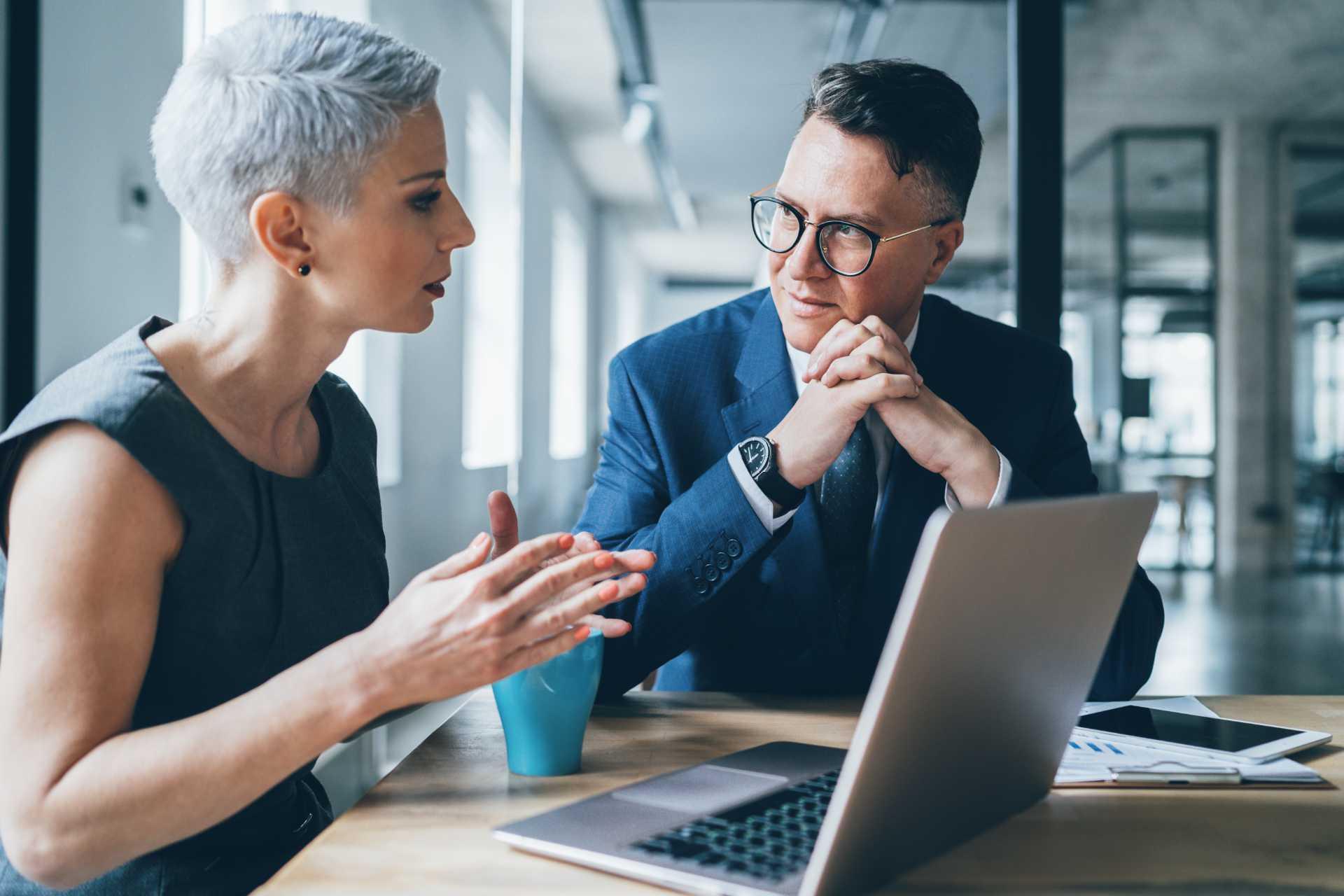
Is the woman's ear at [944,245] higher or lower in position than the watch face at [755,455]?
higher

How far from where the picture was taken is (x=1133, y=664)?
4.56 feet

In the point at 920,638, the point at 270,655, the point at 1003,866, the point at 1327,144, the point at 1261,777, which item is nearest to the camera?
the point at 920,638

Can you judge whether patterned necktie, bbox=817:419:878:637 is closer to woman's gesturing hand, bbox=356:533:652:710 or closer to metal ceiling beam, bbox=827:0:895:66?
woman's gesturing hand, bbox=356:533:652:710

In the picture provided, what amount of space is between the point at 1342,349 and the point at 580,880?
319cm

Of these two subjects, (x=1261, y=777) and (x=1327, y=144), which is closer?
(x=1261, y=777)

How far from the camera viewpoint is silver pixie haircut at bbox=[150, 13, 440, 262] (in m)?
1.05

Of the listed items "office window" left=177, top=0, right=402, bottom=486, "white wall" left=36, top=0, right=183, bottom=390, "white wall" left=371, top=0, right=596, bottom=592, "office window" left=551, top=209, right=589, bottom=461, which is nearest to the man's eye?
"white wall" left=36, top=0, right=183, bottom=390

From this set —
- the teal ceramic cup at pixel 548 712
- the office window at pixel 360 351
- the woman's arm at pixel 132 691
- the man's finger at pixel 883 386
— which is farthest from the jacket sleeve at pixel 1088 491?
the office window at pixel 360 351

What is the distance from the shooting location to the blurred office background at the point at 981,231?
7.18 feet

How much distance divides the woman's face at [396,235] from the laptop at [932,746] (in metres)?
0.57

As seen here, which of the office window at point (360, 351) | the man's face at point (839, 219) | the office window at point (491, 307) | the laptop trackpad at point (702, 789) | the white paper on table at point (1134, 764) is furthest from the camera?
the office window at point (491, 307)

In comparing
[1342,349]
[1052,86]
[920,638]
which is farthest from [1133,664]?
[1342,349]

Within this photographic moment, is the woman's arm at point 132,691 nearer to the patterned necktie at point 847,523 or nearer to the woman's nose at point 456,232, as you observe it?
the woman's nose at point 456,232

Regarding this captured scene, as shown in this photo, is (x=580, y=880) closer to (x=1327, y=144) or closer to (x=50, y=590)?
(x=50, y=590)
